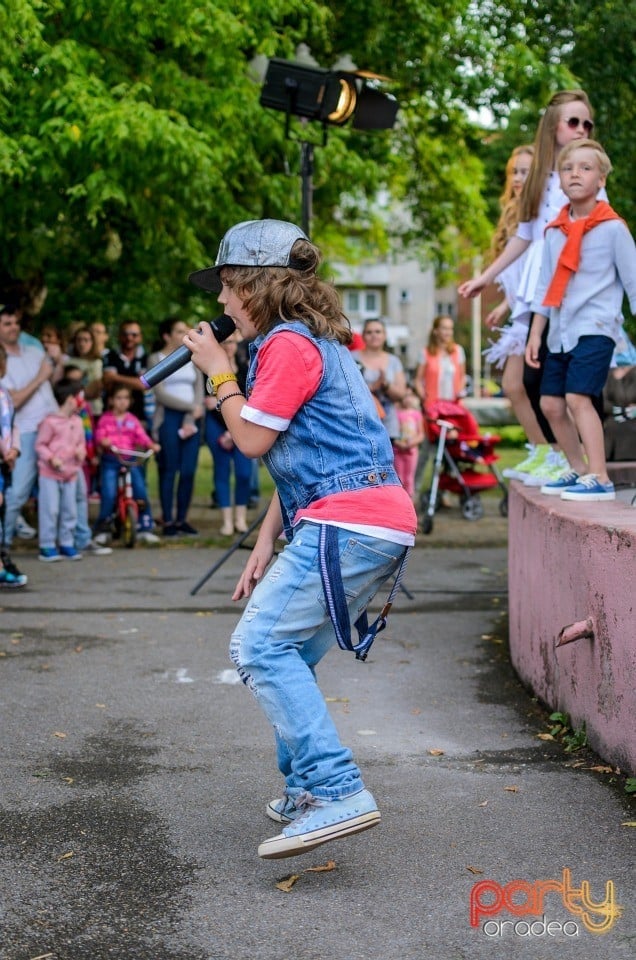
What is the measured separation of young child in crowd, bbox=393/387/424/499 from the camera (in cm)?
1318

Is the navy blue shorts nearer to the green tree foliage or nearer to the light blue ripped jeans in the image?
the light blue ripped jeans

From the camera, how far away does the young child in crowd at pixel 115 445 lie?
1186 cm

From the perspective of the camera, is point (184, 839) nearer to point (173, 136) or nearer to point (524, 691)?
point (524, 691)

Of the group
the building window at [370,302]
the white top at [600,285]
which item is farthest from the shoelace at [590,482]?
the building window at [370,302]

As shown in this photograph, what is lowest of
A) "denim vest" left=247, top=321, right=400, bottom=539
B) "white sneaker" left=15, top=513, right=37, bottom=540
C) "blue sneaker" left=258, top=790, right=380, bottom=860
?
"white sneaker" left=15, top=513, right=37, bottom=540

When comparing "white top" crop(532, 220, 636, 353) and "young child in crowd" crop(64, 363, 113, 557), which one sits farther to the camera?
"young child in crowd" crop(64, 363, 113, 557)

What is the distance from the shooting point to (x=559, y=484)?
22.5ft

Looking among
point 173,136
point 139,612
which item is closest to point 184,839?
point 139,612

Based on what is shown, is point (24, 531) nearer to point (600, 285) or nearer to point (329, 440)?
point (600, 285)

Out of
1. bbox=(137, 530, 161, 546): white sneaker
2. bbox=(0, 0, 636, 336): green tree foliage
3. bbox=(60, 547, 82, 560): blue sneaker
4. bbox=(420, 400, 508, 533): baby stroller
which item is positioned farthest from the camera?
bbox=(420, 400, 508, 533): baby stroller

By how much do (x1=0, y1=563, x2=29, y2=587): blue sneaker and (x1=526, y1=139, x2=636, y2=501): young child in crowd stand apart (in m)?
4.67

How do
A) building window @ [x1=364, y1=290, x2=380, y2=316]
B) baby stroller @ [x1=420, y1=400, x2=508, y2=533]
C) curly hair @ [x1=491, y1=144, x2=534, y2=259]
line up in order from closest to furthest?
curly hair @ [x1=491, y1=144, x2=534, y2=259] < baby stroller @ [x1=420, y1=400, x2=508, y2=533] < building window @ [x1=364, y1=290, x2=380, y2=316]

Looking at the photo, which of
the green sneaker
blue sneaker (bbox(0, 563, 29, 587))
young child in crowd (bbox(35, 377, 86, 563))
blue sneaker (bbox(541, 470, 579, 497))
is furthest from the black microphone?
young child in crowd (bbox(35, 377, 86, 563))

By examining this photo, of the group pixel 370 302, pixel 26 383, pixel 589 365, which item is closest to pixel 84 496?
pixel 26 383
